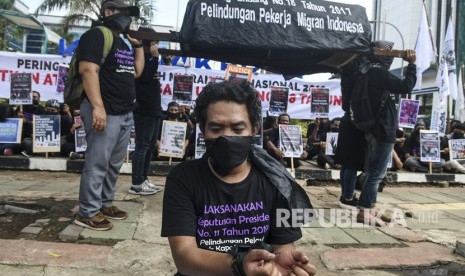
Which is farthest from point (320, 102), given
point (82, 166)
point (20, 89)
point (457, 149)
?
point (20, 89)

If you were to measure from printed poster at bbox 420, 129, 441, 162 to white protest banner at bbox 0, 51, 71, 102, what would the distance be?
278 inches

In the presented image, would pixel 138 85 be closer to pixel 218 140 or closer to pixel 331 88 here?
pixel 218 140

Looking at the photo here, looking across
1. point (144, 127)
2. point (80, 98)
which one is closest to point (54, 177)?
point (144, 127)

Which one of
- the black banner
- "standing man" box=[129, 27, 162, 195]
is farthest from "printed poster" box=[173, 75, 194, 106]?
the black banner

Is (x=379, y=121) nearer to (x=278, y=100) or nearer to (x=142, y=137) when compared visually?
(x=142, y=137)

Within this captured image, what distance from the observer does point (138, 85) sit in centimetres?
498

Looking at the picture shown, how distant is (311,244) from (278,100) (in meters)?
5.14

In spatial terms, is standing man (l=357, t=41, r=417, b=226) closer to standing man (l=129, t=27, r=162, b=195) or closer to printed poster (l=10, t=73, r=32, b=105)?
standing man (l=129, t=27, r=162, b=195)

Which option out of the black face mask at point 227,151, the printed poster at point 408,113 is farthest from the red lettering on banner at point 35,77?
the black face mask at point 227,151

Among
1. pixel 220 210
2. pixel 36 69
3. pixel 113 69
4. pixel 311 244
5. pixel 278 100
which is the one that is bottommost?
pixel 311 244

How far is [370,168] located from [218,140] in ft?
10.8

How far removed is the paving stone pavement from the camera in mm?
3047

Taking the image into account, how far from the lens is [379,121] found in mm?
4633

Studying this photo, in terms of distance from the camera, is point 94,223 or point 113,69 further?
point 113,69
